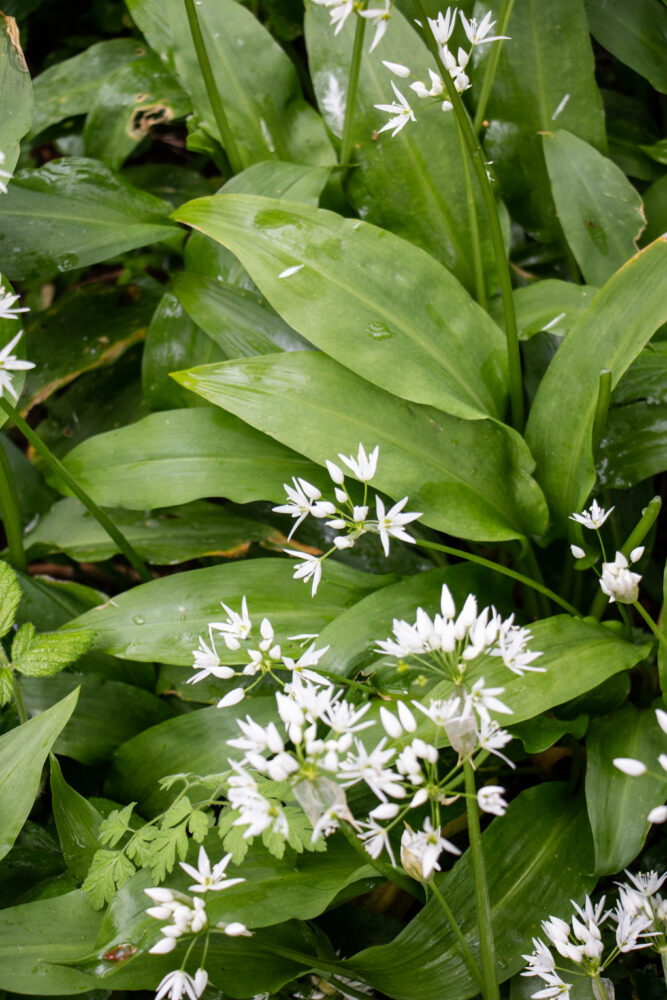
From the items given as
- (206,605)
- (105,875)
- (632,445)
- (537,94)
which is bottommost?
(105,875)

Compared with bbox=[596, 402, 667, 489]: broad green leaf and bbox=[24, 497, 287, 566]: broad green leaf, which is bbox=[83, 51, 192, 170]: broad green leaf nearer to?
bbox=[24, 497, 287, 566]: broad green leaf

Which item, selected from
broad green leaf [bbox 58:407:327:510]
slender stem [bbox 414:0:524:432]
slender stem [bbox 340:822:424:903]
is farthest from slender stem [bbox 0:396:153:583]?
slender stem [bbox 414:0:524:432]

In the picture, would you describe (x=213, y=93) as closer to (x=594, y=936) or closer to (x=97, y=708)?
(x=97, y=708)

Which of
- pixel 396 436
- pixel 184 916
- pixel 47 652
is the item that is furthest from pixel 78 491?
pixel 184 916

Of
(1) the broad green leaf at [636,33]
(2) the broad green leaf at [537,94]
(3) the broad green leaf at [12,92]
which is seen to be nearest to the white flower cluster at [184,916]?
(3) the broad green leaf at [12,92]

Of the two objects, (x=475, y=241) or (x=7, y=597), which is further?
(x=475, y=241)
